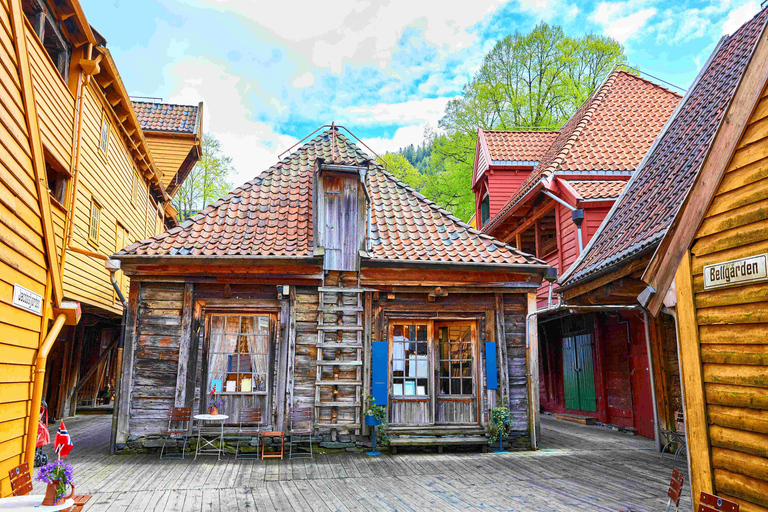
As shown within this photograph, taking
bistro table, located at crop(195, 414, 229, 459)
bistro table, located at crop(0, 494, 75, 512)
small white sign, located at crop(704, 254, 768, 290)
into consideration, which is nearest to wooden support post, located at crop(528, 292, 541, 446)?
small white sign, located at crop(704, 254, 768, 290)

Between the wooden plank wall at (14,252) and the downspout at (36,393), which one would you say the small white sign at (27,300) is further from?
the downspout at (36,393)

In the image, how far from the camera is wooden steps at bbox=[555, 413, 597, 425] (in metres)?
13.7

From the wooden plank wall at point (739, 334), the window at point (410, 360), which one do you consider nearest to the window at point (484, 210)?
the window at point (410, 360)

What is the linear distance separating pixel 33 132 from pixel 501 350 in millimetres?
7804

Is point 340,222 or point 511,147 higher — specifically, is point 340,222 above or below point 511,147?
below

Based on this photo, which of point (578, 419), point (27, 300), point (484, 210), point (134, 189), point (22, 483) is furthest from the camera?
point (484, 210)

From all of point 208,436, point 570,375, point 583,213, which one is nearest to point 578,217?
point 583,213

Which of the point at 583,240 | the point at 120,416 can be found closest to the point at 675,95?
the point at 583,240

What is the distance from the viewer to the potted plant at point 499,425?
9.57 metres

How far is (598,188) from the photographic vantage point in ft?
42.4

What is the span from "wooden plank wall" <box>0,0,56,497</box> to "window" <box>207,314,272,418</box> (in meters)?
4.30

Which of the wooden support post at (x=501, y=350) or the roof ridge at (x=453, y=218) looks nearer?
the wooden support post at (x=501, y=350)

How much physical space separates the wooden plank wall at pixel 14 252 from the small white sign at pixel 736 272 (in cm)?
606

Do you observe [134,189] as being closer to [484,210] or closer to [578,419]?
[484,210]
